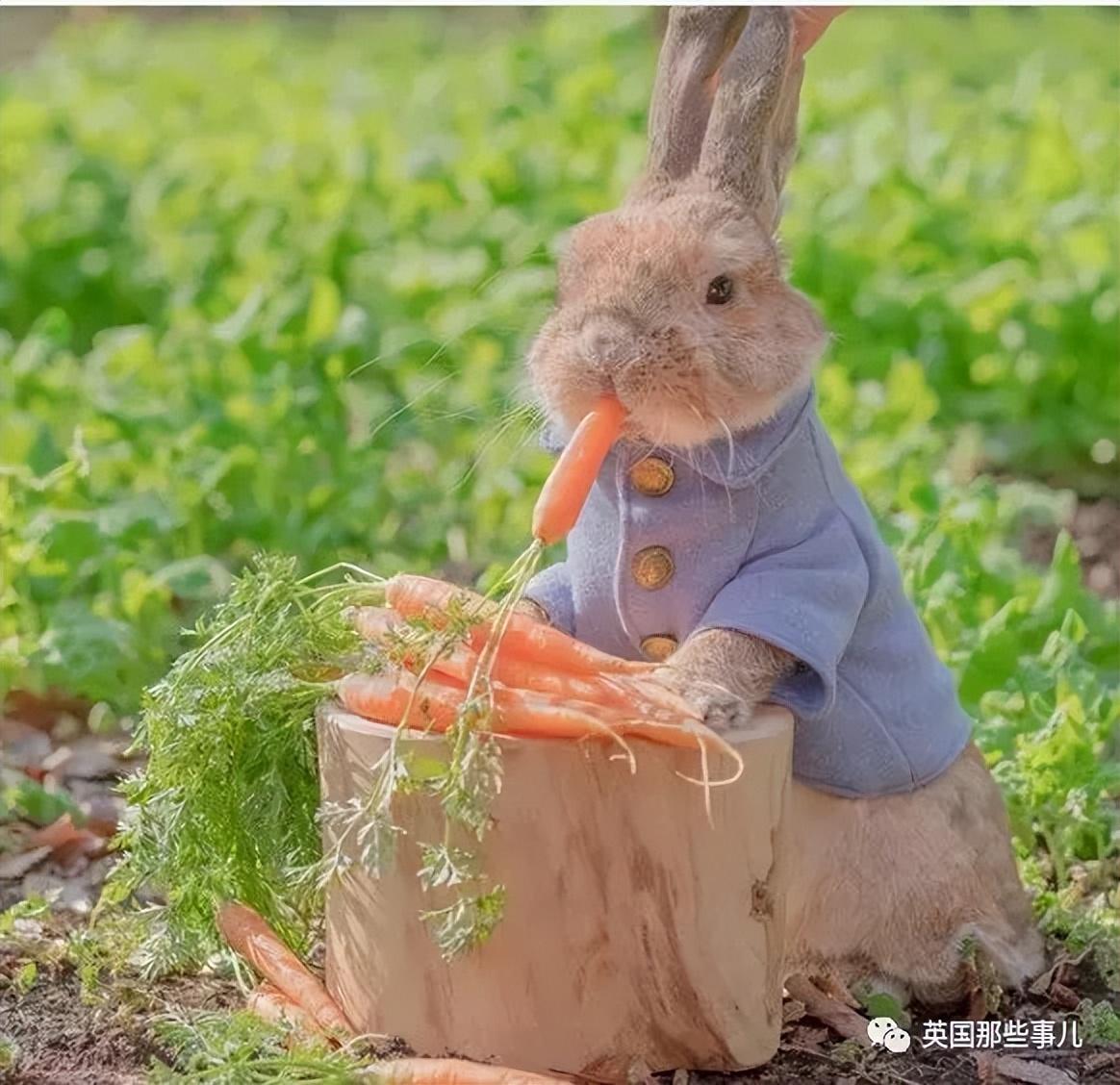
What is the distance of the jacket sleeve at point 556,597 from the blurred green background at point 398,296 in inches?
10.2

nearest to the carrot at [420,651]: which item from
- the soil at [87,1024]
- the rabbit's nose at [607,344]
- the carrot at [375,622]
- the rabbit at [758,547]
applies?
the carrot at [375,622]

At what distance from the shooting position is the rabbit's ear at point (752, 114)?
3652 mm

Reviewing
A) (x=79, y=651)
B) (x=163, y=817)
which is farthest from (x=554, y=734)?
(x=79, y=651)

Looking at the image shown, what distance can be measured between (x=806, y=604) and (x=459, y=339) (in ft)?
9.94

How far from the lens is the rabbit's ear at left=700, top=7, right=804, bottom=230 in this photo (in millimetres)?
3652

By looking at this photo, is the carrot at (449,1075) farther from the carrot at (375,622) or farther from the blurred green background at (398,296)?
the blurred green background at (398,296)

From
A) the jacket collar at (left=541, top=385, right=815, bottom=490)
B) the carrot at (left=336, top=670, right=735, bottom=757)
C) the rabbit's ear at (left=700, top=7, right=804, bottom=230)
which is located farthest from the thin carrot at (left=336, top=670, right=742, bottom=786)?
the rabbit's ear at (left=700, top=7, right=804, bottom=230)

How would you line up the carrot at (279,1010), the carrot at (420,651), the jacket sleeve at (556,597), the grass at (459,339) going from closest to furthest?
the carrot at (420,651)
the carrot at (279,1010)
the jacket sleeve at (556,597)
the grass at (459,339)

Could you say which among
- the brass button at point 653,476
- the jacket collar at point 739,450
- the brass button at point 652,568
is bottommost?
the brass button at point 652,568

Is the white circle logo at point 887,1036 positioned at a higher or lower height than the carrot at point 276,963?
lower

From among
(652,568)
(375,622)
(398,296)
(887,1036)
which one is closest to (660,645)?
(652,568)

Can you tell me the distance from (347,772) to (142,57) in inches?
357

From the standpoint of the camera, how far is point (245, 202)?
8.12 meters

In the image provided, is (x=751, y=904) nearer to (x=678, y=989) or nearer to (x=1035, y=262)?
(x=678, y=989)
